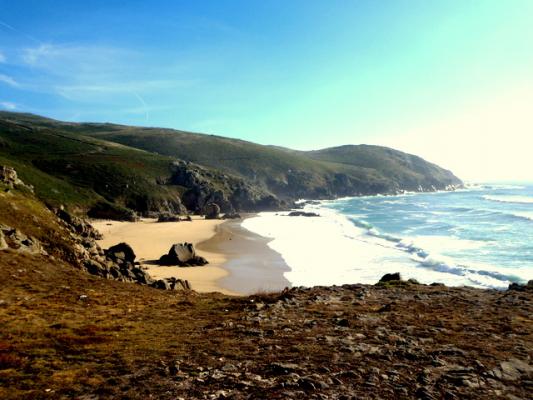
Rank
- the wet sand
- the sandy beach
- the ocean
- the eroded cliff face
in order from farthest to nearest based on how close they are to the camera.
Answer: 1. the eroded cliff face
2. the ocean
3. the sandy beach
4. the wet sand

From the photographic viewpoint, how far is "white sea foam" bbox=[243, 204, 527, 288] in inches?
1490

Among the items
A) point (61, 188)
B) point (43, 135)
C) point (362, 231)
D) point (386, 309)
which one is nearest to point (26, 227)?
point (386, 309)

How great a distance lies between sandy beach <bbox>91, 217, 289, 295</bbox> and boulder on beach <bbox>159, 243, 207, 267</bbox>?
1020mm

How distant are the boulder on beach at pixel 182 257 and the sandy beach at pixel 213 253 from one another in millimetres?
1020

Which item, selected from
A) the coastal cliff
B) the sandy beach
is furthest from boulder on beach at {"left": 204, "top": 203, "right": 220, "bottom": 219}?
the coastal cliff

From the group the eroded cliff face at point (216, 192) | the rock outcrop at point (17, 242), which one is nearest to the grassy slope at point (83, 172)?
the eroded cliff face at point (216, 192)

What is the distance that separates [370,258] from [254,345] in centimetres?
3876

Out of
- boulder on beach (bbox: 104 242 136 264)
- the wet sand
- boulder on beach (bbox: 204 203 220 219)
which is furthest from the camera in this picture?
boulder on beach (bbox: 204 203 220 219)

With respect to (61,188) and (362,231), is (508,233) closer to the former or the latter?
(362,231)

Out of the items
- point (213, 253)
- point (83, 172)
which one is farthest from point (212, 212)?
point (213, 253)

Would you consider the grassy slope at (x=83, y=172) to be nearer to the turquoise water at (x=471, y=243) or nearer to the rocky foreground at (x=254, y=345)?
the turquoise water at (x=471, y=243)

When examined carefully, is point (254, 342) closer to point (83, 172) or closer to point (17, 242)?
point (17, 242)

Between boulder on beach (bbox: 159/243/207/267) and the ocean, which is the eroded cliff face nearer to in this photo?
the ocean

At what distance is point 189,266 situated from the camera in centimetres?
4206
